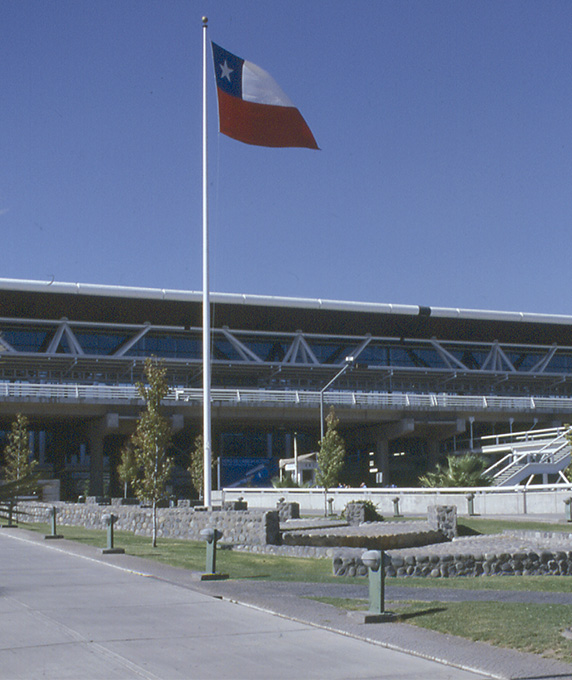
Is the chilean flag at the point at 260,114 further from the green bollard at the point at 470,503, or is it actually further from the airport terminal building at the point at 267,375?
the airport terminal building at the point at 267,375

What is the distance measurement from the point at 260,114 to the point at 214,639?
18563mm

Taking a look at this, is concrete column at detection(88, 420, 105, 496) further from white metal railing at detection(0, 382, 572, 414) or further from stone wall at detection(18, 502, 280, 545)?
stone wall at detection(18, 502, 280, 545)

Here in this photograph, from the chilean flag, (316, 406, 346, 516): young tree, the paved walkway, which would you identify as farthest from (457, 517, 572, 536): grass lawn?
the paved walkway

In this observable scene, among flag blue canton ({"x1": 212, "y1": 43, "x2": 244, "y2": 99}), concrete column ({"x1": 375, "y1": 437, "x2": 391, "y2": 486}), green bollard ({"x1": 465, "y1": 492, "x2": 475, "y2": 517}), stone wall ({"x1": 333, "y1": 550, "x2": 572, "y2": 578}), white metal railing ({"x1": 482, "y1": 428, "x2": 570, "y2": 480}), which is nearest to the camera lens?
stone wall ({"x1": 333, "y1": 550, "x2": 572, "y2": 578})

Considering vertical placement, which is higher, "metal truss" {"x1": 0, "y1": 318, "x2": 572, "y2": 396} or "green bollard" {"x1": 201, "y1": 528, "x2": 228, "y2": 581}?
"metal truss" {"x1": 0, "y1": 318, "x2": 572, "y2": 396}

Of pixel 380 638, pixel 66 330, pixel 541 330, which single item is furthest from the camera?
pixel 541 330

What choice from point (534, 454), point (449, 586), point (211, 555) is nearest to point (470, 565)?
point (449, 586)

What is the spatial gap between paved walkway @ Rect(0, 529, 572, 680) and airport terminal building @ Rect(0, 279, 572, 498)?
44349mm

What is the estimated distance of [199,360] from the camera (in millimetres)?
69188

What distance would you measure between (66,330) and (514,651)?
6194 centimetres

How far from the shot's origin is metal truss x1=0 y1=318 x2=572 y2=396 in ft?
221

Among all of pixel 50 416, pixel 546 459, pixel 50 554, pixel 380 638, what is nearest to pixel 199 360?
pixel 50 416

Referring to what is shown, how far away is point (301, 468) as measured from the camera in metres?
54.6

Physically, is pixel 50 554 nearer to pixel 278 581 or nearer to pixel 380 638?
pixel 278 581
